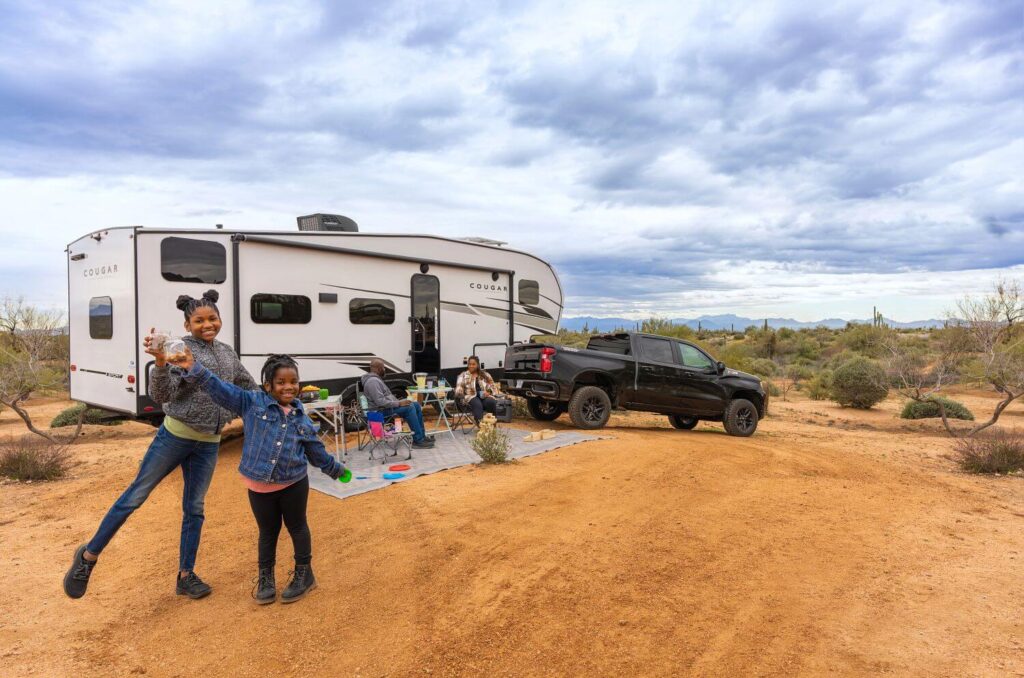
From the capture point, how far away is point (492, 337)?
11109mm

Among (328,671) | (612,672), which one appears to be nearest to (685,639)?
(612,672)

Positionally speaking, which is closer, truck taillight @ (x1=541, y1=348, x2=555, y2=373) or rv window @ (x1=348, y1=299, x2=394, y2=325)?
rv window @ (x1=348, y1=299, x2=394, y2=325)

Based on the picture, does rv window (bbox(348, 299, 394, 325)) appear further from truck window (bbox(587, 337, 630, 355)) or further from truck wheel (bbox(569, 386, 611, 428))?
truck window (bbox(587, 337, 630, 355))

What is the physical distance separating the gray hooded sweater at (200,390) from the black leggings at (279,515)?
1.66 ft

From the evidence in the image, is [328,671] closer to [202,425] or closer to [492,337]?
[202,425]

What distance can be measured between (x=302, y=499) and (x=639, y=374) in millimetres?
7622

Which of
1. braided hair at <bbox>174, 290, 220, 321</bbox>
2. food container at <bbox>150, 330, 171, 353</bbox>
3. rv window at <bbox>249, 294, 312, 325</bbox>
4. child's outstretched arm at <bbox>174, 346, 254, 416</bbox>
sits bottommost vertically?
child's outstretched arm at <bbox>174, 346, 254, 416</bbox>

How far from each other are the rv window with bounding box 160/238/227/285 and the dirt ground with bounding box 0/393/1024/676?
2.64m

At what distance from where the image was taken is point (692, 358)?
35.6 ft

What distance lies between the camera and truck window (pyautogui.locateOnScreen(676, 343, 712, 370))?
10.8 m

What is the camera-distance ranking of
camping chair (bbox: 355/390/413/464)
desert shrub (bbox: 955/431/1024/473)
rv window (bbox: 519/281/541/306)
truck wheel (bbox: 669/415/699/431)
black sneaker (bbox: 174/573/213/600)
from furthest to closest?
1. truck wheel (bbox: 669/415/699/431)
2. rv window (bbox: 519/281/541/306)
3. desert shrub (bbox: 955/431/1024/473)
4. camping chair (bbox: 355/390/413/464)
5. black sneaker (bbox: 174/573/213/600)

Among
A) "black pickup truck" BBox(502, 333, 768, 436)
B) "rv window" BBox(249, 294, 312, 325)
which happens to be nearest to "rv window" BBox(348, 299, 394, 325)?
"rv window" BBox(249, 294, 312, 325)

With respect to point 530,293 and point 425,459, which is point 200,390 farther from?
point 530,293

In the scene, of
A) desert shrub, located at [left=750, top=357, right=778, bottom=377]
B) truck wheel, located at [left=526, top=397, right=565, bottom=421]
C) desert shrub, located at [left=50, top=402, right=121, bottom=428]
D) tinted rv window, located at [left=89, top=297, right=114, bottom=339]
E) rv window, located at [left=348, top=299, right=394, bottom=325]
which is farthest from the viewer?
desert shrub, located at [left=750, top=357, right=778, bottom=377]
